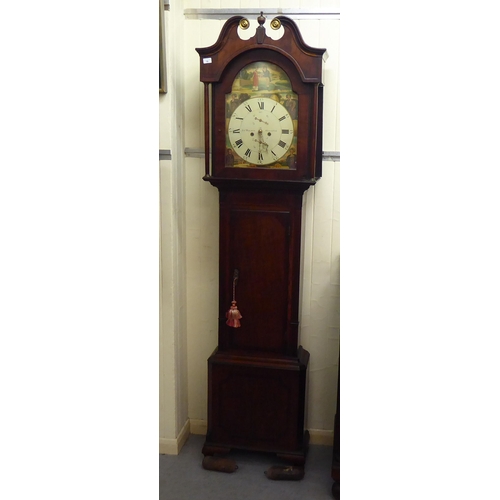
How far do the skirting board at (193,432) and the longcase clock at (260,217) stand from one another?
12 centimetres

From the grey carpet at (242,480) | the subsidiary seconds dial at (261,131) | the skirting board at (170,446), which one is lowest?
the grey carpet at (242,480)

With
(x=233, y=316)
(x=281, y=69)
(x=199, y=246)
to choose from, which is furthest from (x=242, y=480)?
(x=281, y=69)

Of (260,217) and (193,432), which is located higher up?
(260,217)

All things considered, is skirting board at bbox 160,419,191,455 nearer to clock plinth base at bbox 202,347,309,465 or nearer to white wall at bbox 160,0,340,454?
white wall at bbox 160,0,340,454

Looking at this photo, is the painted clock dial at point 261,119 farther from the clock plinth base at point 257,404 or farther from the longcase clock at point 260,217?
the clock plinth base at point 257,404

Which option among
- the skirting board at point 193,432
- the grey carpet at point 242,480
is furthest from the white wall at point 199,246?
the grey carpet at point 242,480

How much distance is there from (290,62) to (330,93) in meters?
0.28

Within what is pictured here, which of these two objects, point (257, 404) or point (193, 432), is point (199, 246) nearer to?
point (257, 404)

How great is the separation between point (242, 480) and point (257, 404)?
279 mm

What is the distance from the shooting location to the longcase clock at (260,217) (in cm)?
174

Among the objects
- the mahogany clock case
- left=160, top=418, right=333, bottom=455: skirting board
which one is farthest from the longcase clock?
left=160, top=418, right=333, bottom=455: skirting board

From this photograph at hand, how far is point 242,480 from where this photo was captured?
6.15 feet
